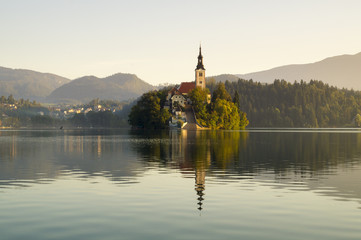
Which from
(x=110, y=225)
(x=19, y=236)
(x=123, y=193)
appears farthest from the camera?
(x=123, y=193)

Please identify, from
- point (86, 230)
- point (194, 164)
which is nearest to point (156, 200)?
point (86, 230)

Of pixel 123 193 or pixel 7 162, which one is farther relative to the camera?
pixel 7 162

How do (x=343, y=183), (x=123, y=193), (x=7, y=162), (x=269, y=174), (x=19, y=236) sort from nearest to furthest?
1. (x=19, y=236)
2. (x=123, y=193)
3. (x=343, y=183)
4. (x=269, y=174)
5. (x=7, y=162)

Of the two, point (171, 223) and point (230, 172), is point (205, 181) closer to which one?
point (230, 172)

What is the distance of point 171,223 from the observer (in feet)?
63.6

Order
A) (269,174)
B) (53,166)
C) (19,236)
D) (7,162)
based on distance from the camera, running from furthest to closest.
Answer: (7,162), (53,166), (269,174), (19,236)

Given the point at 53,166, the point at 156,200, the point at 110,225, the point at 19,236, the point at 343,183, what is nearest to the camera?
the point at 19,236

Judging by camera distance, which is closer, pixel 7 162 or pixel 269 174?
pixel 269 174

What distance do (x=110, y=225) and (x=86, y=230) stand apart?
3.88 ft

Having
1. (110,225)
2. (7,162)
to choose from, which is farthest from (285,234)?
(7,162)

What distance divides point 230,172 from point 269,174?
330cm

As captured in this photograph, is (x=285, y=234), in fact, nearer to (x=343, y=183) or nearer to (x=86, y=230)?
(x=86, y=230)

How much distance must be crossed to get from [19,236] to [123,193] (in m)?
10.8

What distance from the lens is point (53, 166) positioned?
4509cm
